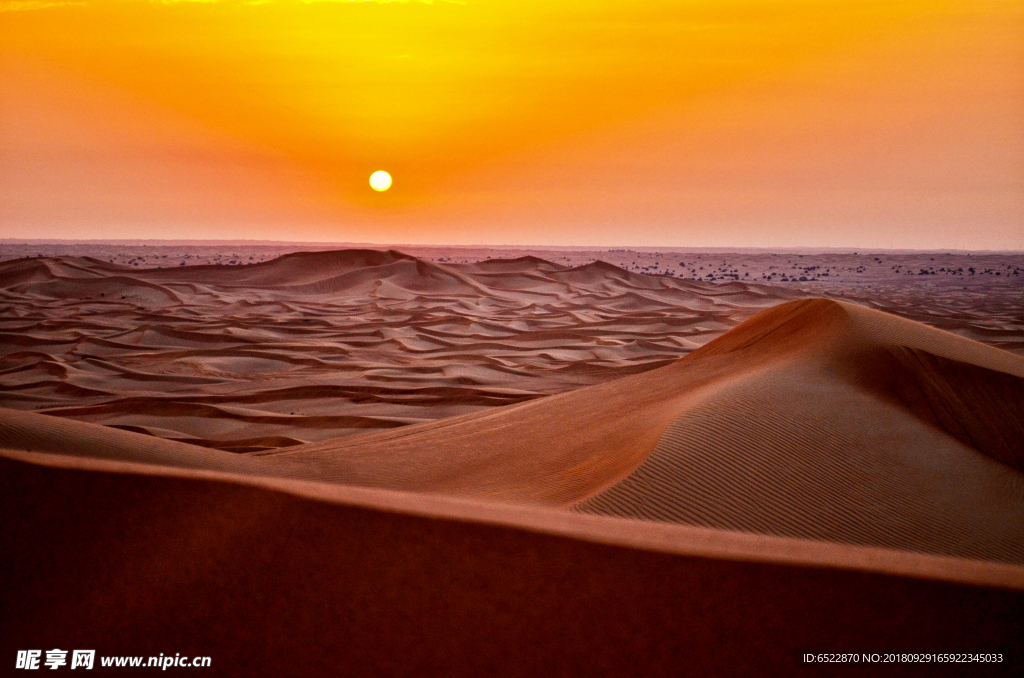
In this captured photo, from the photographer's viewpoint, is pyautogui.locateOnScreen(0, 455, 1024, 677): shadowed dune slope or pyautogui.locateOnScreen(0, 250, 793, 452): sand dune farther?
pyautogui.locateOnScreen(0, 250, 793, 452): sand dune

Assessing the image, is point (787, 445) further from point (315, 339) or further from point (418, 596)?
point (315, 339)

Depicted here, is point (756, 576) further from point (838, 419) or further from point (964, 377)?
point (964, 377)

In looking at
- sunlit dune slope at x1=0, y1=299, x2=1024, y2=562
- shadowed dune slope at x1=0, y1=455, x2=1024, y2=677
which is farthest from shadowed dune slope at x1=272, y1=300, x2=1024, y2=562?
shadowed dune slope at x1=0, y1=455, x2=1024, y2=677

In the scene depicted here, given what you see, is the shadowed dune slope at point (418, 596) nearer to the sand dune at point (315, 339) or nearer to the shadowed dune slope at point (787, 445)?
the shadowed dune slope at point (787, 445)

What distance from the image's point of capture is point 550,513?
2033mm

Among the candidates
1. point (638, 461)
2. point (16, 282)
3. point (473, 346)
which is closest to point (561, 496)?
point (638, 461)

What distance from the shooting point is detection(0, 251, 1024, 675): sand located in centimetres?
151

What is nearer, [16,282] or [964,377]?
[964,377]

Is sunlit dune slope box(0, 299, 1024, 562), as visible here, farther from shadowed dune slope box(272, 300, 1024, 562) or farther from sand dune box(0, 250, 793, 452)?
sand dune box(0, 250, 793, 452)

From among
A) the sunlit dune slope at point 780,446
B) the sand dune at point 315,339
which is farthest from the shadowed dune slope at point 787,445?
the sand dune at point 315,339

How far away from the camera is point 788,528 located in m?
2.45

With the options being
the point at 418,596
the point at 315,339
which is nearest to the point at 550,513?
the point at 418,596

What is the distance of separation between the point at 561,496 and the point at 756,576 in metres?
1.22

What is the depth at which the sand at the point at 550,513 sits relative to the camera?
1515 millimetres
